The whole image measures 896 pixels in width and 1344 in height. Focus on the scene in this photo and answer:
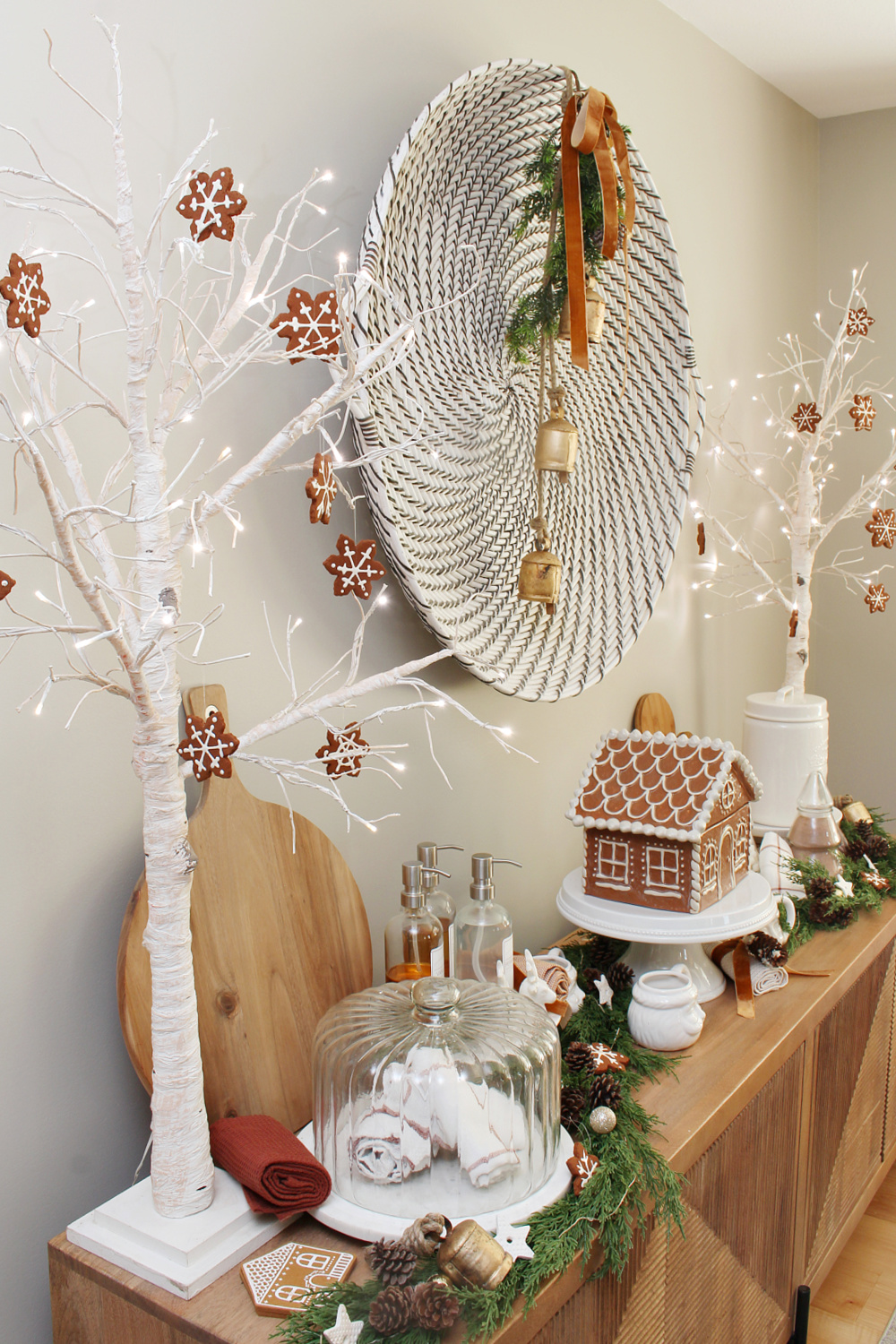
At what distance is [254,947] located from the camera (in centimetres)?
99

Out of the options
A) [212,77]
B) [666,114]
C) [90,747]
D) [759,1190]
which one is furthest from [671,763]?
[666,114]

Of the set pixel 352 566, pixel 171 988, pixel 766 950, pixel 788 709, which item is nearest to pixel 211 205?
pixel 352 566

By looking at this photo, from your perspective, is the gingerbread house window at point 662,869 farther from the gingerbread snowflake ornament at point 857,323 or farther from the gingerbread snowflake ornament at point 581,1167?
the gingerbread snowflake ornament at point 857,323

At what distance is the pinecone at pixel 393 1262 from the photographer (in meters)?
0.76

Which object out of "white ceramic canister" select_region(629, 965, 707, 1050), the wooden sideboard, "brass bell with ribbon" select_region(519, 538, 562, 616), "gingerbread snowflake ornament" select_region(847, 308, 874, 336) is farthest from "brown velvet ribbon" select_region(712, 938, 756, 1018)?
"gingerbread snowflake ornament" select_region(847, 308, 874, 336)

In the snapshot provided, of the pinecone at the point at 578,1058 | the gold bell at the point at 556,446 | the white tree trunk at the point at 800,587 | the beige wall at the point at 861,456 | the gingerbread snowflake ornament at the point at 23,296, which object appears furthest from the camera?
the beige wall at the point at 861,456

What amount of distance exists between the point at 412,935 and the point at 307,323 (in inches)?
27.1

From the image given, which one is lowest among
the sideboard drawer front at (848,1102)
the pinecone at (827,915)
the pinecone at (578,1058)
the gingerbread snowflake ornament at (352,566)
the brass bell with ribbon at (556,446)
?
the sideboard drawer front at (848,1102)

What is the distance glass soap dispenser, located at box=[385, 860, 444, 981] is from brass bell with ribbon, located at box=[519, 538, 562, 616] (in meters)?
0.35

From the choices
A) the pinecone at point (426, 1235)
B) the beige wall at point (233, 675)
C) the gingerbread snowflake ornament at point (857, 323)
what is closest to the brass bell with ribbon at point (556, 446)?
the beige wall at point (233, 675)

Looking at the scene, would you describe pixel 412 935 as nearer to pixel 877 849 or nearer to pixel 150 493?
pixel 150 493

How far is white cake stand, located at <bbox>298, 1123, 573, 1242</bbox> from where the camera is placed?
2.70ft

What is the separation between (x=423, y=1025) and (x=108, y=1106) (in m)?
0.30

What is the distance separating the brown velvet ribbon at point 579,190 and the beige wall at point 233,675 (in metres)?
0.20
